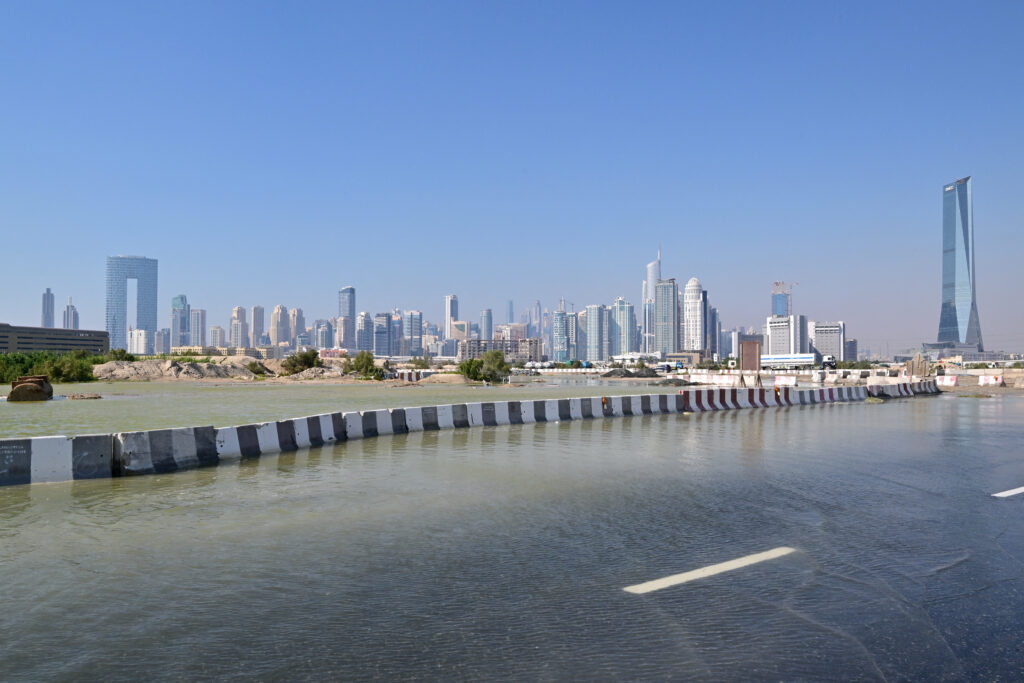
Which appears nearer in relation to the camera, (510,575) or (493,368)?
(510,575)

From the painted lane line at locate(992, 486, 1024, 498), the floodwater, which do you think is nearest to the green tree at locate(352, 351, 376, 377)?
the floodwater

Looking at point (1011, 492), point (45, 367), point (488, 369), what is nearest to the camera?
point (1011, 492)

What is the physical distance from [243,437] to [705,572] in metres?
9.74

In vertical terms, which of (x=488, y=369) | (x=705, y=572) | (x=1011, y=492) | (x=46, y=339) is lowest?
(x=1011, y=492)

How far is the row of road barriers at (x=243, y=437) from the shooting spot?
33.2 ft

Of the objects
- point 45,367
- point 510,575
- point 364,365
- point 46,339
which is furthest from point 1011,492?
point 46,339

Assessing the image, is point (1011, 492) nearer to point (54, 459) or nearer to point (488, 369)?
point (54, 459)

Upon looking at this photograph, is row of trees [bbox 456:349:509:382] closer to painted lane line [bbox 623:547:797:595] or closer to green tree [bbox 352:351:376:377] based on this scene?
green tree [bbox 352:351:376:377]

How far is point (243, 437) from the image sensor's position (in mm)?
13039

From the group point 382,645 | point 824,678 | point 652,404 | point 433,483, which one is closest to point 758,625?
point 824,678

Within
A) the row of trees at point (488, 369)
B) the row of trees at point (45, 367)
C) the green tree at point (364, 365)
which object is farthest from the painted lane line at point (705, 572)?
the green tree at point (364, 365)

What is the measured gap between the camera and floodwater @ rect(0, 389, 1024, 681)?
3.94 m

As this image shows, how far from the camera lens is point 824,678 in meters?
3.69

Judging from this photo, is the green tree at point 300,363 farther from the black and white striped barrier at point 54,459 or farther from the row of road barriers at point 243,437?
the black and white striped barrier at point 54,459
